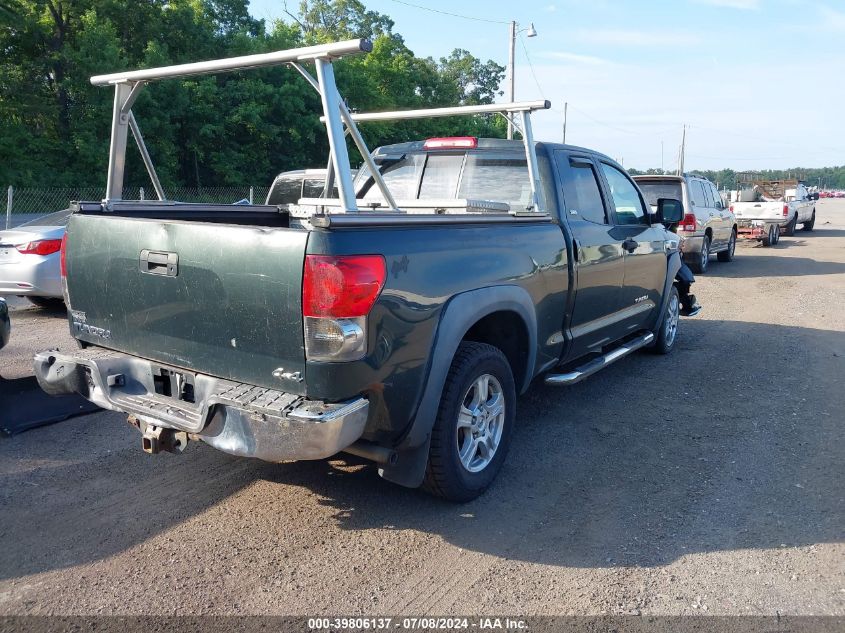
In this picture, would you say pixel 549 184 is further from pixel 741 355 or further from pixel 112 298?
pixel 741 355

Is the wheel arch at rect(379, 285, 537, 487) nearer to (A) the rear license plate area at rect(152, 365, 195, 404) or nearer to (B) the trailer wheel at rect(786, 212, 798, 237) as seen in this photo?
(A) the rear license plate area at rect(152, 365, 195, 404)

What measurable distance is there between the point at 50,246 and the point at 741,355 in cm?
789

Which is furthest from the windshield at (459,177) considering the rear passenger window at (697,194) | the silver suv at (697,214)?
the rear passenger window at (697,194)

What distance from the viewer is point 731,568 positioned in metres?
3.38

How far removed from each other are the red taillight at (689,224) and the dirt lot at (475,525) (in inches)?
340

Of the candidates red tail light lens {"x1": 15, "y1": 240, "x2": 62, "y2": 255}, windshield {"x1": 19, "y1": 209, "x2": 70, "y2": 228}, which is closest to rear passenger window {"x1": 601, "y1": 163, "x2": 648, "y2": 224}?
red tail light lens {"x1": 15, "y1": 240, "x2": 62, "y2": 255}

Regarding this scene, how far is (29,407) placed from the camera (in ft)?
16.8

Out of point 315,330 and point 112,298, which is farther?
Answer: point 112,298

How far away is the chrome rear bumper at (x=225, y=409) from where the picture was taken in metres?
3.06

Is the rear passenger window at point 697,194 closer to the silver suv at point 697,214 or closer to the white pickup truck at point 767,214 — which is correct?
the silver suv at point 697,214

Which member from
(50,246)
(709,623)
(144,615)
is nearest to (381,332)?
(144,615)

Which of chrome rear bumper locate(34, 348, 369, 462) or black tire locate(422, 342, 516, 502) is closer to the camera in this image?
chrome rear bumper locate(34, 348, 369, 462)

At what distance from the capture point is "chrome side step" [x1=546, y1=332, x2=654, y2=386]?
16.1 feet

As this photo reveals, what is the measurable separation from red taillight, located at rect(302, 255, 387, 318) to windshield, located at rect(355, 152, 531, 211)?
7.24 feet
